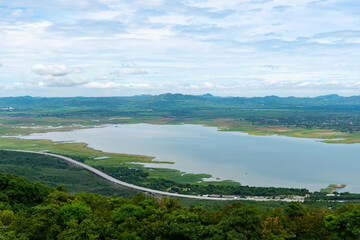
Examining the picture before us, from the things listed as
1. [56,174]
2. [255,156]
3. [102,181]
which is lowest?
[102,181]

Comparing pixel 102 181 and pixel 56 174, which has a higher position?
pixel 56 174

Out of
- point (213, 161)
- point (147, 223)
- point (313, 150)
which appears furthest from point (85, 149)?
point (147, 223)

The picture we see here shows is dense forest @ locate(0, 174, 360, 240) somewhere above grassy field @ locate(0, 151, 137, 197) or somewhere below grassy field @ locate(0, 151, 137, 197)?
above

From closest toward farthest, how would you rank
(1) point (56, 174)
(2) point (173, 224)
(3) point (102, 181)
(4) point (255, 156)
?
(2) point (173, 224), (3) point (102, 181), (1) point (56, 174), (4) point (255, 156)

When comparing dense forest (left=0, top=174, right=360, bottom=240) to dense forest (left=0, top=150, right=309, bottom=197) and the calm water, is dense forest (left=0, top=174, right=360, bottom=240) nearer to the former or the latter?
dense forest (left=0, top=150, right=309, bottom=197)

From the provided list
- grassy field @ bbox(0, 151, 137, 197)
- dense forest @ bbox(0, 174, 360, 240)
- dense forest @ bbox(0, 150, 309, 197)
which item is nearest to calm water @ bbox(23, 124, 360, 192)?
dense forest @ bbox(0, 150, 309, 197)

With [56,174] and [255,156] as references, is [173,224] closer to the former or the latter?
[56,174]

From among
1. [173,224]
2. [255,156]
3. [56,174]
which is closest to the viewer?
→ [173,224]

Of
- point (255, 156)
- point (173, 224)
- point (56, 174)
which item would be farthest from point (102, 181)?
point (173, 224)
